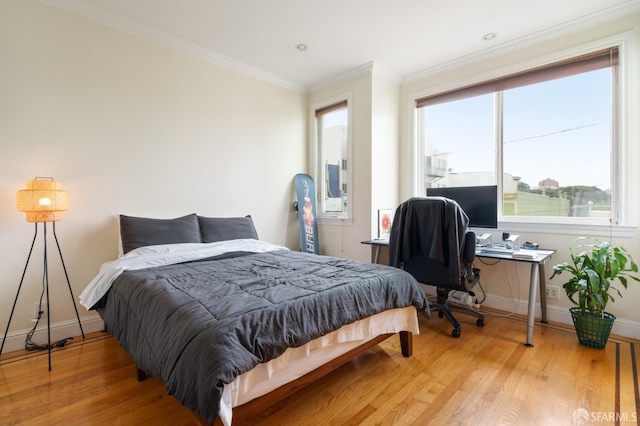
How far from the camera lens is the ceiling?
2.50 metres

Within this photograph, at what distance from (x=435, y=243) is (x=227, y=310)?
1682 millimetres

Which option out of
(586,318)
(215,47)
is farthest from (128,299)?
(586,318)

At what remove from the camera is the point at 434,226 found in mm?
2432

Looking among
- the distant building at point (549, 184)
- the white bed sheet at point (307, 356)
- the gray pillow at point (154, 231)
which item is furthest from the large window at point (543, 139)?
the gray pillow at point (154, 231)

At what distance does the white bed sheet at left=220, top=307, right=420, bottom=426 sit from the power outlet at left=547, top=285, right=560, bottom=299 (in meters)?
1.60

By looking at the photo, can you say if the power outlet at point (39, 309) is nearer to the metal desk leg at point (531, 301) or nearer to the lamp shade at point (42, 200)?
the lamp shade at point (42, 200)

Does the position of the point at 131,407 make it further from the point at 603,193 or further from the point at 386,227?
the point at 603,193

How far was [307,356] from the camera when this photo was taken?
1524 millimetres

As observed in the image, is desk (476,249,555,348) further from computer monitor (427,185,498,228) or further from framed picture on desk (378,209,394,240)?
framed picture on desk (378,209,394,240)

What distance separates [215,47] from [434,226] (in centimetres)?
281

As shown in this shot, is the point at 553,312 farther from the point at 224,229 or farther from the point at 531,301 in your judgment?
the point at 224,229

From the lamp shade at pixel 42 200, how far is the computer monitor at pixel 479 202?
331 cm

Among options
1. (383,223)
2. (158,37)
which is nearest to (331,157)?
(383,223)
